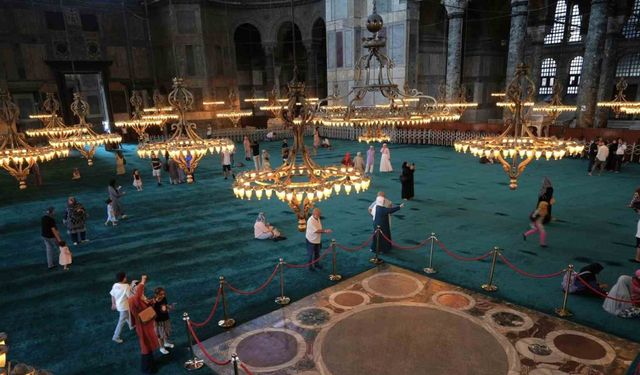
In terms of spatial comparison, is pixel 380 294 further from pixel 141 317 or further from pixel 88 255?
pixel 88 255

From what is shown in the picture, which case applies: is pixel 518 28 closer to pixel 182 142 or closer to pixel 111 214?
pixel 182 142

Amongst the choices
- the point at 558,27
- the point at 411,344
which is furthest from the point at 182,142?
the point at 558,27

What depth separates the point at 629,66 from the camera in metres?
27.0

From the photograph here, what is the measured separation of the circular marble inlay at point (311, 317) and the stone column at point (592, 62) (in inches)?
715

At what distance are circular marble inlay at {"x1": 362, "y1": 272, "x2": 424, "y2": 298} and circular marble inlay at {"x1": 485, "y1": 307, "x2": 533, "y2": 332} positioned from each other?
3.98 ft

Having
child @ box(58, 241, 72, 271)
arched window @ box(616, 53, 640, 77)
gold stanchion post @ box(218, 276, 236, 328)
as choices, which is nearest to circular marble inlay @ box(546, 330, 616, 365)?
gold stanchion post @ box(218, 276, 236, 328)

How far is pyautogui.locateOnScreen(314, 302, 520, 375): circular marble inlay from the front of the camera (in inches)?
191

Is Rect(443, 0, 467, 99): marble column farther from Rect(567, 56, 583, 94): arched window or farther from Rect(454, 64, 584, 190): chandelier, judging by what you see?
Rect(454, 64, 584, 190): chandelier

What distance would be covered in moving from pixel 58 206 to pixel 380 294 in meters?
10.6

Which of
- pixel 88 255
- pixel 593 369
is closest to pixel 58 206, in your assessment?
pixel 88 255

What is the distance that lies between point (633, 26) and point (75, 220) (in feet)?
106

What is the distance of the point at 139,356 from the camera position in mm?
5234

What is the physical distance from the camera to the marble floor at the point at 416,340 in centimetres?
486

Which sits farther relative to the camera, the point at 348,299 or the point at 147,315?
the point at 348,299
